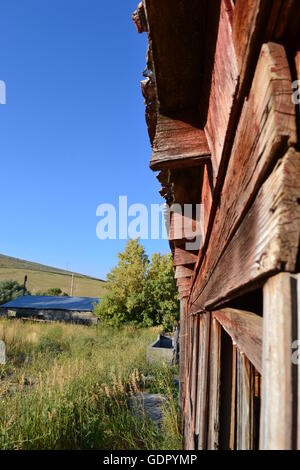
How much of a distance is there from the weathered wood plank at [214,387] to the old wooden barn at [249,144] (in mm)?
101

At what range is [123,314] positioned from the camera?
21.3 m

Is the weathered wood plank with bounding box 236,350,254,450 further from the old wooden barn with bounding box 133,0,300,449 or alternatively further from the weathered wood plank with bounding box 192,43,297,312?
the weathered wood plank with bounding box 192,43,297,312

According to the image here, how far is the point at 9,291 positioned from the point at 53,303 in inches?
432

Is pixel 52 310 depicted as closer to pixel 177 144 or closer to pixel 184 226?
pixel 184 226

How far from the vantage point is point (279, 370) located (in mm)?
465

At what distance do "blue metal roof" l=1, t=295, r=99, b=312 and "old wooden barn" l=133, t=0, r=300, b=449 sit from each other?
28722 millimetres

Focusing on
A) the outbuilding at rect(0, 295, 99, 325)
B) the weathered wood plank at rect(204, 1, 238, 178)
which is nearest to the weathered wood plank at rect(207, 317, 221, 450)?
the weathered wood plank at rect(204, 1, 238, 178)

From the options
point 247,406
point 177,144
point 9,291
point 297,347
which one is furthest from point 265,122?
point 9,291

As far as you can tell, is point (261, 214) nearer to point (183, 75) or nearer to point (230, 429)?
point (183, 75)

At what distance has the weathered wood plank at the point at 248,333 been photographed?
78cm

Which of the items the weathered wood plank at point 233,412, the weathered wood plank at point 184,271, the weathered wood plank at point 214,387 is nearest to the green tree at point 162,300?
the weathered wood plank at point 184,271

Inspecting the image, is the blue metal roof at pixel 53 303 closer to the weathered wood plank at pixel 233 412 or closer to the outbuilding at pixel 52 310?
the outbuilding at pixel 52 310

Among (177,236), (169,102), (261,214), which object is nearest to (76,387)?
(177,236)

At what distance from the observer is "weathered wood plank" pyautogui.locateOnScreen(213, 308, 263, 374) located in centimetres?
78
